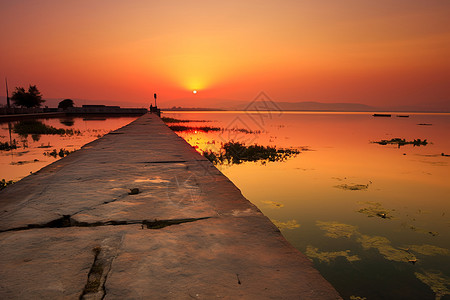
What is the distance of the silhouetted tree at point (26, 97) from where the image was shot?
1786 inches

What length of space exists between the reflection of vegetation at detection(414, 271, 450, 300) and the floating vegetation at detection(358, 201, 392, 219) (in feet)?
5.21

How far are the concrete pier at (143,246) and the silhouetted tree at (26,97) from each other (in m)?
54.5

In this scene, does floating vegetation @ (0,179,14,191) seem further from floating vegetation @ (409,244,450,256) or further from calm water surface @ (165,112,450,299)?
floating vegetation @ (409,244,450,256)

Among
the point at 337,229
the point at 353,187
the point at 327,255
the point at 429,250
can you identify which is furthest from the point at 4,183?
the point at 353,187

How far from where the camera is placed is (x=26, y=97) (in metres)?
45.9

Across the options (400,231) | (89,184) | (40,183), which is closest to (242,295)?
(89,184)

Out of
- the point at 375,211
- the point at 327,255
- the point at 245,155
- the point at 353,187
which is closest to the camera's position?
the point at 327,255

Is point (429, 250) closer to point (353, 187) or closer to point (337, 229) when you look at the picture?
point (337, 229)

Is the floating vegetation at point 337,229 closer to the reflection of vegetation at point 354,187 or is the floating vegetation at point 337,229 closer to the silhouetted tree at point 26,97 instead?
the reflection of vegetation at point 354,187

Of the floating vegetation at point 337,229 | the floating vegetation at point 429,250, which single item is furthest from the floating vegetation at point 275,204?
the floating vegetation at point 429,250

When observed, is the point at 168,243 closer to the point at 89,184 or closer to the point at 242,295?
the point at 242,295

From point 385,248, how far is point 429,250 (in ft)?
1.86

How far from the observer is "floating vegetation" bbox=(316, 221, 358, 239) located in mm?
3778

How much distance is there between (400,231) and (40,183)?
4478 mm
